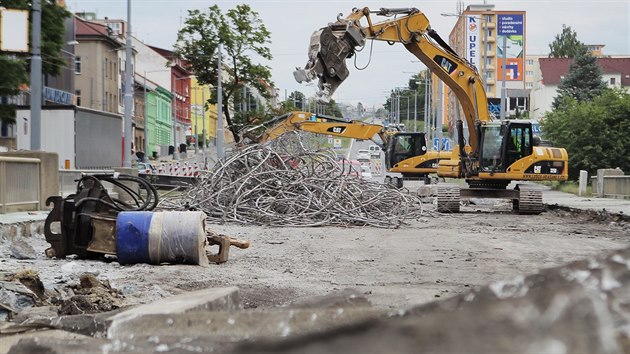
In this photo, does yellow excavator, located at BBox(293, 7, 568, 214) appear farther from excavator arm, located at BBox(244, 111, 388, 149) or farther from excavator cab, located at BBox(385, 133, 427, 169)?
excavator cab, located at BBox(385, 133, 427, 169)

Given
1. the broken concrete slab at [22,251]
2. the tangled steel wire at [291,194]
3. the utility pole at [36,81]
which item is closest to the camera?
the broken concrete slab at [22,251]

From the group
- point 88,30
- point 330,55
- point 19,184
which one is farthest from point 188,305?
point 88,30

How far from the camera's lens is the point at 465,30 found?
7569 cm

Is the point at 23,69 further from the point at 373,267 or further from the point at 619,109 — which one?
the point at 373,267

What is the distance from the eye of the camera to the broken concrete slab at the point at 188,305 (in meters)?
3.73

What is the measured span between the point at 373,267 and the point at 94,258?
139 inches

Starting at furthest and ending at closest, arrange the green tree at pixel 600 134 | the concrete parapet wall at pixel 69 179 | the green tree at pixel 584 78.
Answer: the green tree at pixel 584 78 → the green tree at pixel 600 134 → the concrete parapet wall at pixel 69 179

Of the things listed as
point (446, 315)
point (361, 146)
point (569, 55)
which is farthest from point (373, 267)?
point (569, 55)

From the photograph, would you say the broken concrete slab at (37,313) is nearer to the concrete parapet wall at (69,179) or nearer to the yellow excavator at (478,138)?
→ the concrete parapet wall at (69,179)

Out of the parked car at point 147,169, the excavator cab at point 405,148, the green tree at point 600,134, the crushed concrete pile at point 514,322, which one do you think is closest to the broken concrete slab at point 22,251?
the crushed concrete pile at point 514,322

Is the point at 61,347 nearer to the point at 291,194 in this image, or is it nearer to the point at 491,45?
the point at 291,194

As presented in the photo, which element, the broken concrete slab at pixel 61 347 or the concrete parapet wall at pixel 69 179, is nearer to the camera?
the broken concrete slab at pixel 61 347

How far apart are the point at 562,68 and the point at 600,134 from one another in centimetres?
7869

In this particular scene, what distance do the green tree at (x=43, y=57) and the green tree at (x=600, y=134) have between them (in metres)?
28.9
